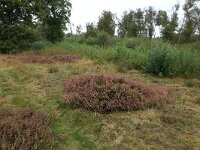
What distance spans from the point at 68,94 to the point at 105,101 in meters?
1.28

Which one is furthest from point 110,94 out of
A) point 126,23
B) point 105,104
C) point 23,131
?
point 126,23

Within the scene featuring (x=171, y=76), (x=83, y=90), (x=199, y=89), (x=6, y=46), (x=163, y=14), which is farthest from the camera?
(x=163, y=14)

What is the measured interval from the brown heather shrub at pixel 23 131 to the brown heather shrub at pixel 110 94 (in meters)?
1.29

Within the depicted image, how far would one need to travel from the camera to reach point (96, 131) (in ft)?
25.3

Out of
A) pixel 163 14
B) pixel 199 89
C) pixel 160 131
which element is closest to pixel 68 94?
pixel 160 131

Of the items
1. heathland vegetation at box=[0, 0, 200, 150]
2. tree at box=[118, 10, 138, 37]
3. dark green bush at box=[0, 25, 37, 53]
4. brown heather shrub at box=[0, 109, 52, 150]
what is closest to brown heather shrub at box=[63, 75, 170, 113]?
heathland vegetation at box=[0, 0, 200, 150]

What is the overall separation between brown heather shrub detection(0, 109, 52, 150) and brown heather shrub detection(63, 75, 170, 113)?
4.22ft

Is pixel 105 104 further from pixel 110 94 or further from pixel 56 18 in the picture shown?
pixel 56 18

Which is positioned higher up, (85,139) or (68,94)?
(68,94)

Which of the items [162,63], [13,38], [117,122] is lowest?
[117,122]

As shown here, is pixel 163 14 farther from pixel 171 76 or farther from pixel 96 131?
pixel 96 131

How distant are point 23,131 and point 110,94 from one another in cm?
292

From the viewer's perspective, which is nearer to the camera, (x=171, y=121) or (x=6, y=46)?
(x=171, y=121)

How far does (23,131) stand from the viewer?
6.75 m
